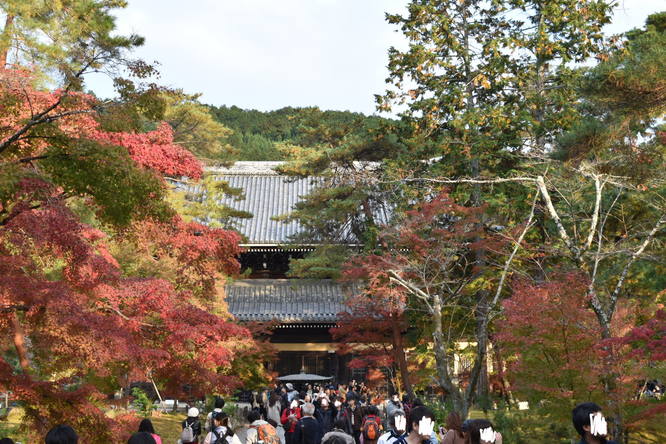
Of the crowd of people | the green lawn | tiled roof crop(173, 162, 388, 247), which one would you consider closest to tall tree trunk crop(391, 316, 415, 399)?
the green lawn

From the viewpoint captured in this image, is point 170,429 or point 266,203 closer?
point 170,429

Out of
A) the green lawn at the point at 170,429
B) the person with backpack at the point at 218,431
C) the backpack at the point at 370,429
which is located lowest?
the green lawn at the point at 170,429

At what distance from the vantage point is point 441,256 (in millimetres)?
18500

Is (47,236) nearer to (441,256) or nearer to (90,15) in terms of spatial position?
(90,15)

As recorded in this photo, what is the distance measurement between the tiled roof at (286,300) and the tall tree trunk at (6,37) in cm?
1873

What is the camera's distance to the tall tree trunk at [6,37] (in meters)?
10.5

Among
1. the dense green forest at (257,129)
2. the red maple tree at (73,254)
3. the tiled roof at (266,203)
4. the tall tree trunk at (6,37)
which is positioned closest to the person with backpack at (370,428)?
the red maple tree at (73,254)

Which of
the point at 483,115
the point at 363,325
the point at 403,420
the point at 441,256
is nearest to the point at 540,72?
the point at 483,115

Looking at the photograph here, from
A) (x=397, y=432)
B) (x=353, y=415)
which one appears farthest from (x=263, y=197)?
(x=397, y=432)

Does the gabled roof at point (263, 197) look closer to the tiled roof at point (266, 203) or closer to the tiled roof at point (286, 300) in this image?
the tiled roof at point (266, 203)

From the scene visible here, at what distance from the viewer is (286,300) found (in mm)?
30250

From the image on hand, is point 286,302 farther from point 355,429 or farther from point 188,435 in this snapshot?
point 188,435

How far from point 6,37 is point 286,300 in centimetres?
2071

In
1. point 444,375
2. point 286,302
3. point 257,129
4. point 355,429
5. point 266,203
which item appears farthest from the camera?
point 257,129
